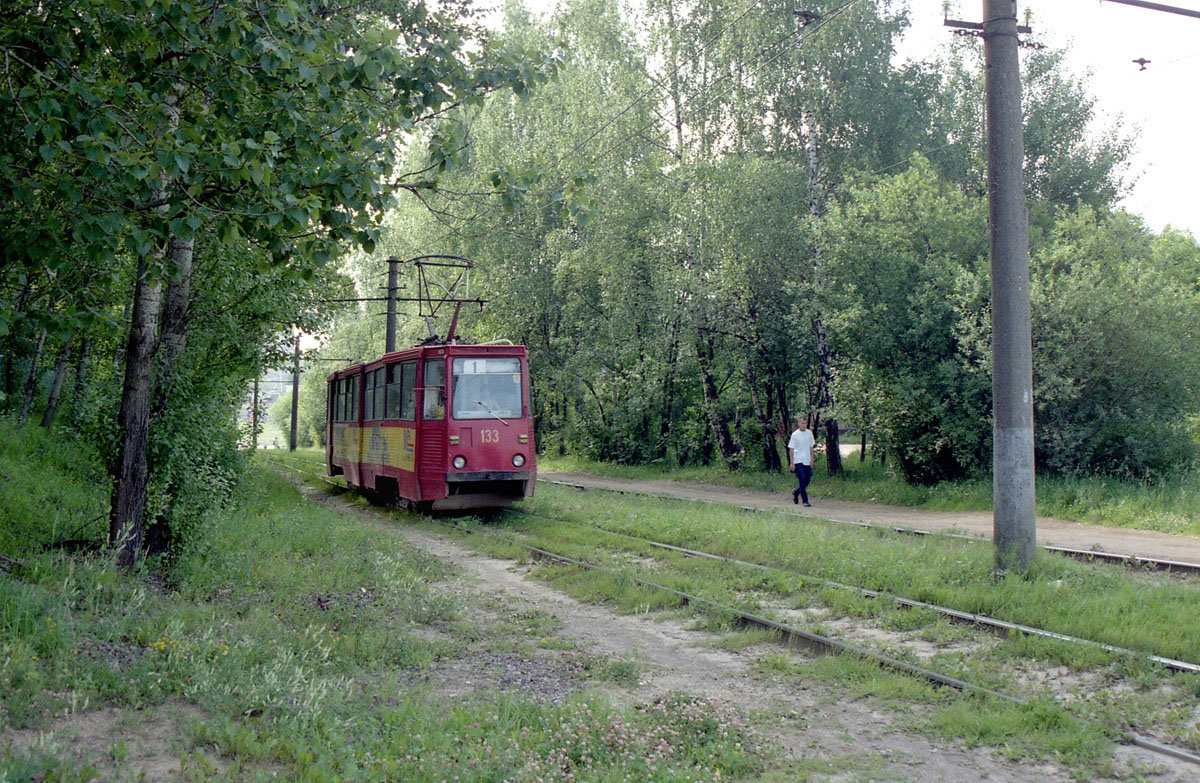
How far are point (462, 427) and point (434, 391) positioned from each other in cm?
81

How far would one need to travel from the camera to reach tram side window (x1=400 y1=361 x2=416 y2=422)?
15023 mm

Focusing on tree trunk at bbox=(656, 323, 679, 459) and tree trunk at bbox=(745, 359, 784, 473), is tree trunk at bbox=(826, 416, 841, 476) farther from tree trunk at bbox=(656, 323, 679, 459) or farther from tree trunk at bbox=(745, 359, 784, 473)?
tree trunk at bbox=(656, 323, 679, 459)

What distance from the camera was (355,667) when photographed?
231 inches

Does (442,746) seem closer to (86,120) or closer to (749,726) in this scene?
(749,726)

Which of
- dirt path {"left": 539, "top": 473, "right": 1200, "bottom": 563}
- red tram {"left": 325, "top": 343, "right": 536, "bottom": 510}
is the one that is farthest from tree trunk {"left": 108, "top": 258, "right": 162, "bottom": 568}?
dirt path {"left": 539, "top": 473, "right": 1200, "bottom": 563}

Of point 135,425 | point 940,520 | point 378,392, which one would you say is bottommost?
point 940,520

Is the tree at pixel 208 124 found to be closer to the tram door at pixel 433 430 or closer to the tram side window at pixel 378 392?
the tram door at pixel 433 430

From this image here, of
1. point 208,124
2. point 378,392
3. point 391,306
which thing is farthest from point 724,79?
point 208,124

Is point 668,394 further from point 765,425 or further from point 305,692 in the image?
point 305,692

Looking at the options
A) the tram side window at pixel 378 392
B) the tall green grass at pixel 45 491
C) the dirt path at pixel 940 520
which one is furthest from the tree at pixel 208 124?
the tram side window at pixel 378 392

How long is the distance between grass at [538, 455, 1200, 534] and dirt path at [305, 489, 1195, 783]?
9.51 metres

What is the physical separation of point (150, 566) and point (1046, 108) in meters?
26.7

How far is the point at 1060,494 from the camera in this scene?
15.2 metres

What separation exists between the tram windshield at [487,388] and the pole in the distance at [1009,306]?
26.6 ft
